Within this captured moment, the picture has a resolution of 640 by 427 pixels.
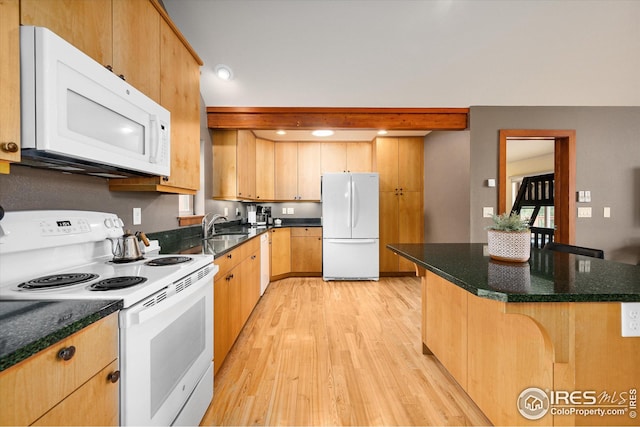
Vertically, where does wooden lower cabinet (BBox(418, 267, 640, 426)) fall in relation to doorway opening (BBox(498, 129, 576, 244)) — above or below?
below

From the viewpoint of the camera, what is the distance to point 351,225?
164 inches

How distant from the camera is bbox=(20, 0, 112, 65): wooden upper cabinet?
89 centimetres

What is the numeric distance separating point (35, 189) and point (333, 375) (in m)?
1.90

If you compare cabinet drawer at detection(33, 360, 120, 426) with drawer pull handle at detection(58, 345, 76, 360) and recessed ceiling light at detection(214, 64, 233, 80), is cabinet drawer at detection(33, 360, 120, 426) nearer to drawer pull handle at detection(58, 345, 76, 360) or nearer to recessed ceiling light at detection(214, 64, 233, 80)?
drawer pull handle at detection(58, 345, 76, 360)

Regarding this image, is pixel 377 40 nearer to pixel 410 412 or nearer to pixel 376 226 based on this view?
pixel 376 226

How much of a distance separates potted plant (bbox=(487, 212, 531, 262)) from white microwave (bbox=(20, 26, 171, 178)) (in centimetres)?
173

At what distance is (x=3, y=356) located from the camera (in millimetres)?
492

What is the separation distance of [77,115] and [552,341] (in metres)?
1.85

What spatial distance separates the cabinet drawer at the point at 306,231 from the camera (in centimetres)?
443

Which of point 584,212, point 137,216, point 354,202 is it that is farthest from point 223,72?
point 584,212

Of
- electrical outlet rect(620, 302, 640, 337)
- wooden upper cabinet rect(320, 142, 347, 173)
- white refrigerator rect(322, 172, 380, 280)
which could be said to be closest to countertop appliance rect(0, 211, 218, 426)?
electrical outlet rect(620, 302, 640, 337)

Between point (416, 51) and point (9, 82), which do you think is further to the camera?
point (416, 51)

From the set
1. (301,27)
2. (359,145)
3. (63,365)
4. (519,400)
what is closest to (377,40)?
(301,27)

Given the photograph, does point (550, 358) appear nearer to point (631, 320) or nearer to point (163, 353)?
point (631, 320)
